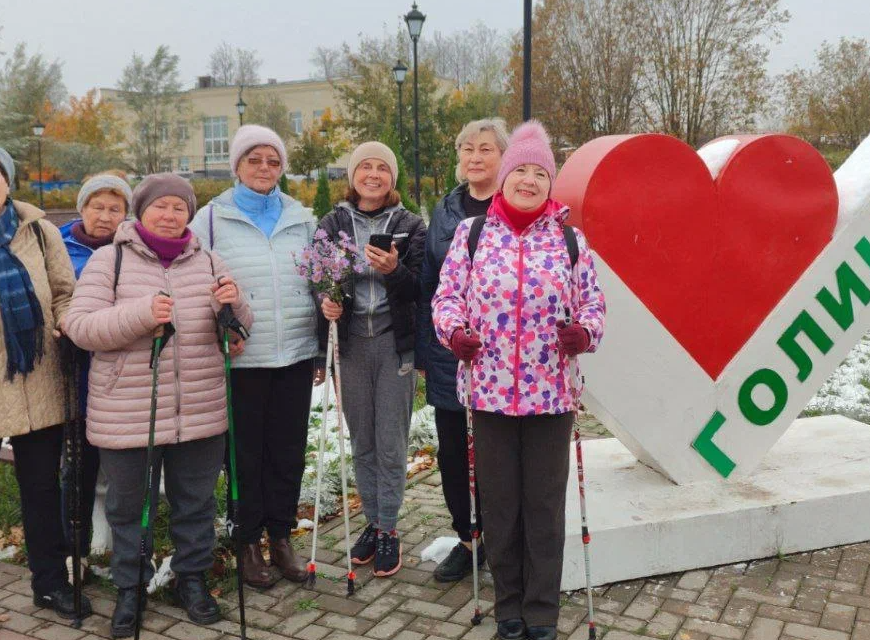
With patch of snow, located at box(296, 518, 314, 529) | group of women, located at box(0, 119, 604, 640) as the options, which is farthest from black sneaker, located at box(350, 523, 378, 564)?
patch of snow, located at box(296, 518, 314, 529)

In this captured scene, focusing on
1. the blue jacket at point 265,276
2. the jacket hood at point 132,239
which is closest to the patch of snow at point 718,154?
the blue jacket at point 265,276

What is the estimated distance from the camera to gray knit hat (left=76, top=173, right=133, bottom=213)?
409 cm

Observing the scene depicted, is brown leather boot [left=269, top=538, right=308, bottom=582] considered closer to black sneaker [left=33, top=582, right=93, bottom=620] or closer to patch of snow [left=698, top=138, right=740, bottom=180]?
black sneaker [left=33, top=582, right=93, bottom=620]

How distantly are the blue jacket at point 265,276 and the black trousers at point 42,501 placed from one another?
3.02ft

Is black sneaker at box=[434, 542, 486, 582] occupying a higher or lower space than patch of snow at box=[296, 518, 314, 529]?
higher

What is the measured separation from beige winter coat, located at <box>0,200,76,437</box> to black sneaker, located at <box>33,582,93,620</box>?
808 millimetres

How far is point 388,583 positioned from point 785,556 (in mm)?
1995

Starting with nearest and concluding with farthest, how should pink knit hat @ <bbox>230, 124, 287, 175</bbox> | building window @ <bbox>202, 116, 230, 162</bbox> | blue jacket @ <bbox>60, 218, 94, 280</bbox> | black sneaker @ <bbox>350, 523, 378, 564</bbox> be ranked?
pink knit hat @ <bbox>230, 124, 287, 175</bbox> < blue jacket @ <bbox>60, 218, 94, 280</bbox> < black sneaker @ <bbox>350, 523, 378, 564</bbox> < building window @ <bbox>202, 116, 230, 162</bbox>

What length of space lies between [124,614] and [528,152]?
8.59ft

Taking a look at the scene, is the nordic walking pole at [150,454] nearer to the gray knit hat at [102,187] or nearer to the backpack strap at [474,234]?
the gray knit hat at [102,187]

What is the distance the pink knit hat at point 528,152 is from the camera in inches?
132

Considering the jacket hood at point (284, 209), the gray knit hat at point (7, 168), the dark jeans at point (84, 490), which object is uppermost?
the gray knit hat at point (7, 168)

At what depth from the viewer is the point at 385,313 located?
3965mm

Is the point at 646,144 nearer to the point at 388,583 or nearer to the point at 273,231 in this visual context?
the point at 273,231
